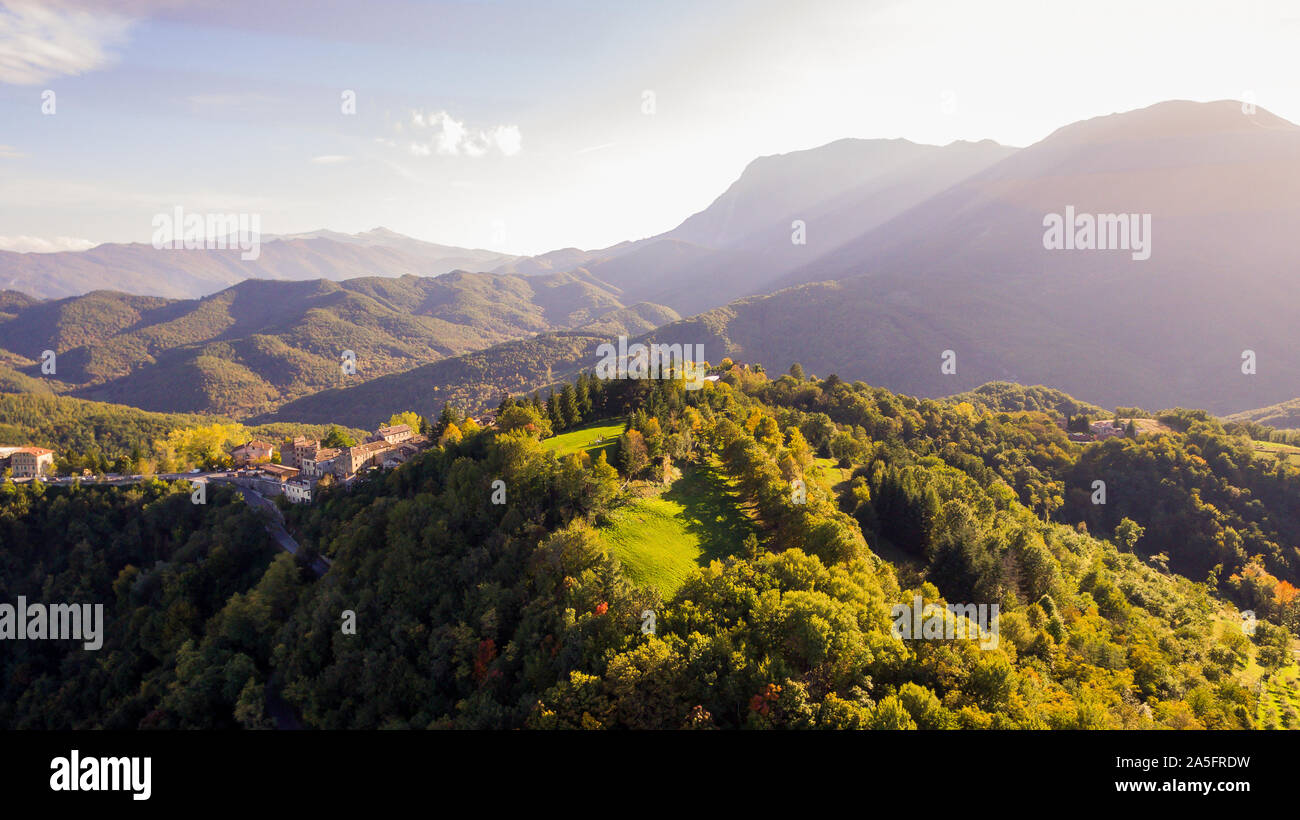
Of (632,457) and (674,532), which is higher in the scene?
(632,457)

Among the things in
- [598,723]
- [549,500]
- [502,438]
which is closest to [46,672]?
[502,438]

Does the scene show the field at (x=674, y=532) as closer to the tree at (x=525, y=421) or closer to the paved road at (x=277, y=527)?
the tree at (x=525, y=421)

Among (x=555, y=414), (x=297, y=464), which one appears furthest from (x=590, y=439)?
(x=297, y=464)

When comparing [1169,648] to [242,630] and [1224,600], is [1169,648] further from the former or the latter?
[242,630]

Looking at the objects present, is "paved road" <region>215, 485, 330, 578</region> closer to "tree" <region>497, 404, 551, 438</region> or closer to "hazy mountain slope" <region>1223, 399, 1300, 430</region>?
"tree" <region>497, 404, 551, 438</region>

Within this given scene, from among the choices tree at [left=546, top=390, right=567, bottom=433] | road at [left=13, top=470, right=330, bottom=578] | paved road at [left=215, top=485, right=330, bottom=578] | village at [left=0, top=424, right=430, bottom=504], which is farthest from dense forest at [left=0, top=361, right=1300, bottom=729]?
village at [left=0, top=424, right=430, bottom=504]

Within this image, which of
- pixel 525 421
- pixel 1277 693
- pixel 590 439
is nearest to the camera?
pixel 1277 693

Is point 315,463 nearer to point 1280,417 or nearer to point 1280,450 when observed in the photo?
point 1280,450
